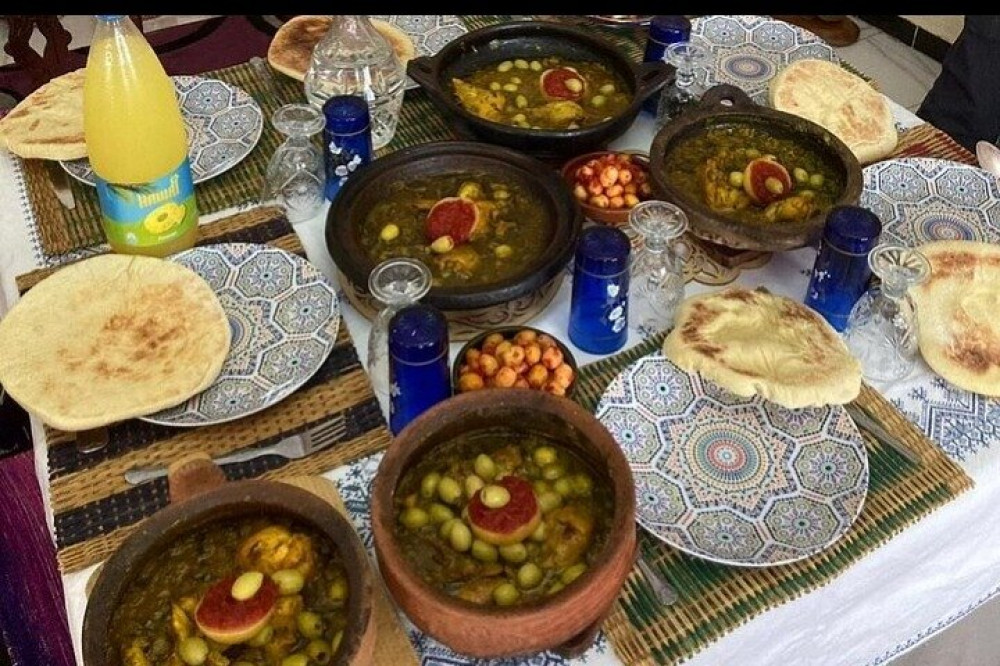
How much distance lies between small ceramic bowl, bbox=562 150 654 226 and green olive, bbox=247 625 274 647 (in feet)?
2.95

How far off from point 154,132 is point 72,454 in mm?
542

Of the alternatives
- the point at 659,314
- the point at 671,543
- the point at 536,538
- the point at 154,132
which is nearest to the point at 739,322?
the point at 659,314

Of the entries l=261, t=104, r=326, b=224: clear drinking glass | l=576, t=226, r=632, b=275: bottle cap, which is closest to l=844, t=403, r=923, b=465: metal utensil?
l=576, t=226, r=632, b=275: bottle cap

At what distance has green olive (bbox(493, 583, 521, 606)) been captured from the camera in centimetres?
100

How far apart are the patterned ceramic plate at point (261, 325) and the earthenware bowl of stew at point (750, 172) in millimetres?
630

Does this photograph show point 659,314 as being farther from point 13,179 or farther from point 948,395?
point 13,179

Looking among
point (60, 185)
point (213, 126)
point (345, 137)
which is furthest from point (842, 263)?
point (60, 185)

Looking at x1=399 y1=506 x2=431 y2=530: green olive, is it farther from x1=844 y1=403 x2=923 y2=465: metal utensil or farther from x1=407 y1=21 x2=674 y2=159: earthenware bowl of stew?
x1=407 y1=21 x2=674 y2=159: earthenware bowl of stew

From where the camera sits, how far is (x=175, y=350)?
1372 mm

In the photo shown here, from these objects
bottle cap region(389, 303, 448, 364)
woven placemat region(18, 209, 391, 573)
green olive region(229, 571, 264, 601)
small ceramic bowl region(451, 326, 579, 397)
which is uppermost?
bottle cap region(389, 303, 448, 364)

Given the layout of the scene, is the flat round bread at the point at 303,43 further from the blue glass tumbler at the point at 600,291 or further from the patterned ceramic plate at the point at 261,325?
the blue glass tumbler at the point at 600,291

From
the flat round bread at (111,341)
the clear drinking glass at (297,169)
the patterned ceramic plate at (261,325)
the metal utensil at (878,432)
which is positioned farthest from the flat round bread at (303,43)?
the metal utensil at (878,432)

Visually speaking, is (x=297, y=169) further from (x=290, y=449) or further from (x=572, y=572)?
(x=572, y=572)

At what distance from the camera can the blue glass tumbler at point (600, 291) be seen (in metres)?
1.38
